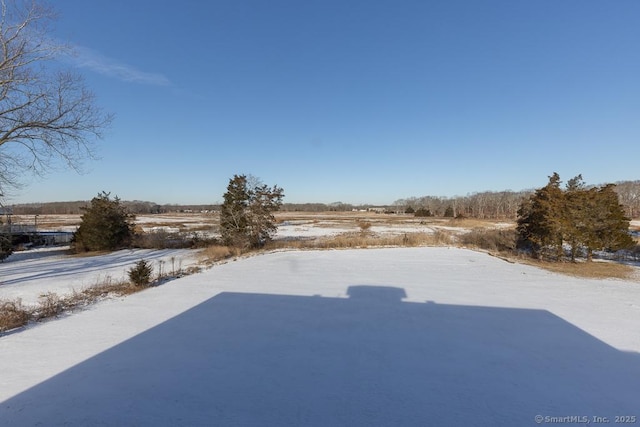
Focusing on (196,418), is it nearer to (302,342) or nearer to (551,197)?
(302,342)

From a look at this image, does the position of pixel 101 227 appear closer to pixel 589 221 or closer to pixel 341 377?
pixel 341 377

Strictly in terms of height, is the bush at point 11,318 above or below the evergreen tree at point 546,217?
below

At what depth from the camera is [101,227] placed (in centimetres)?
1925

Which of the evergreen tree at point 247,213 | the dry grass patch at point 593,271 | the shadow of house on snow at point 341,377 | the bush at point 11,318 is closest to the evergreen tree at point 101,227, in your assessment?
the evergreen tree at point 247,213

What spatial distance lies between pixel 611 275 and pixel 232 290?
1157cm

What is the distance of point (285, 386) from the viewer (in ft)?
9.62

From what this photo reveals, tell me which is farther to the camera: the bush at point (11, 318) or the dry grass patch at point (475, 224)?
the dry grass patch at point (475, 224)

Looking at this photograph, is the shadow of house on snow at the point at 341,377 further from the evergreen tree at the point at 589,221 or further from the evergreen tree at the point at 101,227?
the evergreen tree at the point at 101,227

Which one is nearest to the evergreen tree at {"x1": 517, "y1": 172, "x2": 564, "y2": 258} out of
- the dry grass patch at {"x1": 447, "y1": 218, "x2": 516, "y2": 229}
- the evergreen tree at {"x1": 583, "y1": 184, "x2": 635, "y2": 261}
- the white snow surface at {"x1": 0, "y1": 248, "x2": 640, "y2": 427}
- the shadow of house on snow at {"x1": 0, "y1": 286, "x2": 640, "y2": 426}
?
the evergreen tree at {"x1": 583, "y1": 184, "x2": 635, "y2": 261}

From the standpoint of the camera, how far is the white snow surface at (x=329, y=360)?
2.58 metres

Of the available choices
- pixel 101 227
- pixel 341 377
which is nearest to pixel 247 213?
pixel 101 227

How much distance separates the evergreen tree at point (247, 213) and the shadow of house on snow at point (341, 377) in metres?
11.5

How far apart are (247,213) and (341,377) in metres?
14.3

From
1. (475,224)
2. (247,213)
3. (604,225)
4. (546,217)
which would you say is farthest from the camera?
(475,224)
